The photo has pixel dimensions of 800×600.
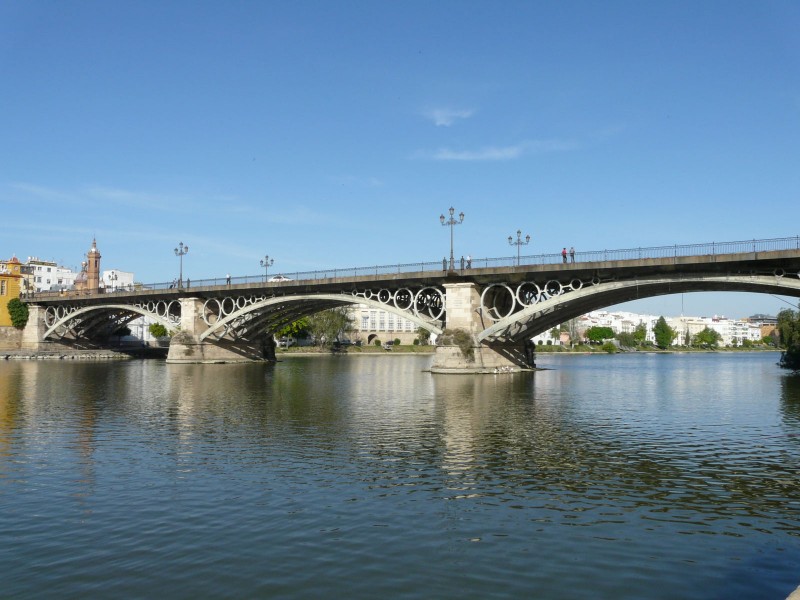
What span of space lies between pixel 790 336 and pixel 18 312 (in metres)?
102

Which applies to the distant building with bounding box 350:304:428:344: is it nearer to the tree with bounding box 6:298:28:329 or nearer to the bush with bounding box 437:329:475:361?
the tree with bounding box 6:298:28:329

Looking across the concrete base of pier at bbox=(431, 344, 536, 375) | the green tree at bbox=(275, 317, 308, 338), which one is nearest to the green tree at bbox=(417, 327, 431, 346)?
the green tree at bbox=(275, 317, 308, 338)

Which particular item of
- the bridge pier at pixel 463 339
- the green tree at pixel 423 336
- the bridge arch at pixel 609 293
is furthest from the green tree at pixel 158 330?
the bridge arch at pixel 609 293

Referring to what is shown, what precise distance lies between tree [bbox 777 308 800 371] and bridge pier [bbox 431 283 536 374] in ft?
93.5

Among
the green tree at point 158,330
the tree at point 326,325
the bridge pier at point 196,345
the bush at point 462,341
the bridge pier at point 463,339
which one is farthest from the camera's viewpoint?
the green tree at point 158,330

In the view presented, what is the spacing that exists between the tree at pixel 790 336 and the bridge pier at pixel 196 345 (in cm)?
5681

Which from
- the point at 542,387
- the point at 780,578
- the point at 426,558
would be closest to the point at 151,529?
the point at 426,558

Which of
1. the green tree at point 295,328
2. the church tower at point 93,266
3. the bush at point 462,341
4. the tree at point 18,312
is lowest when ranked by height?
the bush at point 462,341

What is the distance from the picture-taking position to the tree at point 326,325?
12375 centimetres

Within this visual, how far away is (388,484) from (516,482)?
292 cm

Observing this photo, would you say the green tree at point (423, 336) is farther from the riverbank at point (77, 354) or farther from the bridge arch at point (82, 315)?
the bridge arch at point (82, 315)

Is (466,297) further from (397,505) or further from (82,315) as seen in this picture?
(82,315)

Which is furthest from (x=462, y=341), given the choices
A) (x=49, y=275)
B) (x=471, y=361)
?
(x=49, y=275)

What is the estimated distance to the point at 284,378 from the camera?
53438mm
